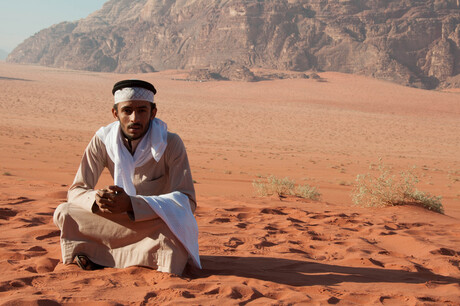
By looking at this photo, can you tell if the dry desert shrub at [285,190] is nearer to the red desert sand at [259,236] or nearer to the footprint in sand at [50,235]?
the red desert sand at [259,236]

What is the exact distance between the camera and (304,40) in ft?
255

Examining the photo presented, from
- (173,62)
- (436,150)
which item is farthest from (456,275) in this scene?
(173,62)

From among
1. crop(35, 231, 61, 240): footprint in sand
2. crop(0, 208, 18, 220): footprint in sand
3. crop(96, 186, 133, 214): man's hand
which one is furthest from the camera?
crop(0, 208, 18, 220): footprint in sand

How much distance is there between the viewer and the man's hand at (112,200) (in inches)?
126

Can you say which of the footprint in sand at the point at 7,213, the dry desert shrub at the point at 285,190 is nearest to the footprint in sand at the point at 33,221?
the footprint in sand at the point at 7,213

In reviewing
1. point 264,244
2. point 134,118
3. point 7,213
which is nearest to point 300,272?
point 264,244

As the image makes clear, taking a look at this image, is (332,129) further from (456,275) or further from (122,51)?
(122,51)

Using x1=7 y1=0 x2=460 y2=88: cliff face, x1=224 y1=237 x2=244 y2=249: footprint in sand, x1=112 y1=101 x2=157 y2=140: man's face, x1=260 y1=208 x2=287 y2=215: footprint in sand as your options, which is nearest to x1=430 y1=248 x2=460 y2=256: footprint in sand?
x1=224 y1=237 x2=244 y2=249: footprint in sand

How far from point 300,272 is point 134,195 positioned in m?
1.45

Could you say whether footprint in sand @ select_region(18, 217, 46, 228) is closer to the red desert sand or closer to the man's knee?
the red desert sand

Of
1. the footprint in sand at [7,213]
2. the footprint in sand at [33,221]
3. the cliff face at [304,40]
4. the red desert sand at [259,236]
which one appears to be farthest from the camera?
the cliff face at [304,40]

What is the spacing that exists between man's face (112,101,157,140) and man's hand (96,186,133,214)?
591 millimetres

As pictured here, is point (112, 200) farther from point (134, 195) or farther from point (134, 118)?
point (134, 118)

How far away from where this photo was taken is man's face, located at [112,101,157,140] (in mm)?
3689
